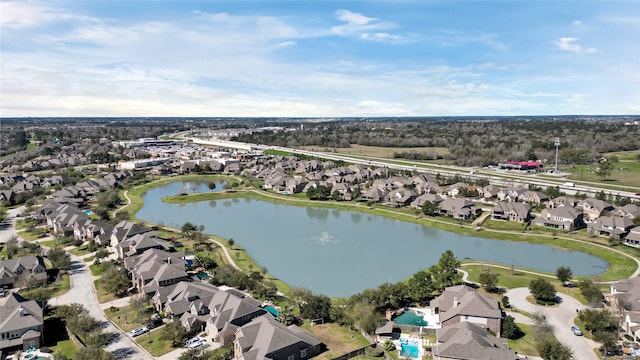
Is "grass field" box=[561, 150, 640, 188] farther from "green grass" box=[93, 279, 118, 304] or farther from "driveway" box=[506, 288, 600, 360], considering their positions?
"green grass" box=[93, 279, 118, 304]

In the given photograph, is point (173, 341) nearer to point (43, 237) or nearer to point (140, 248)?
point (140, 248)

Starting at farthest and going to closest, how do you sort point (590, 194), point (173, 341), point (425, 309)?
point (590, 194) → point (425, 309) → point (173, 341)

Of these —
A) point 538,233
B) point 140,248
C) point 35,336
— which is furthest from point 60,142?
point 538,233

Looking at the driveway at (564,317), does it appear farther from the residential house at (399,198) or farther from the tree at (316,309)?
the residential house at (399,198)

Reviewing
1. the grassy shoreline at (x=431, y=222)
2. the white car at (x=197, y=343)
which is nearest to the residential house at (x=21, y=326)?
the white car at (x=197, y=343)

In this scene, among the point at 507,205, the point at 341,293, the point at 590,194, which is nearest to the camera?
the point at 341,293

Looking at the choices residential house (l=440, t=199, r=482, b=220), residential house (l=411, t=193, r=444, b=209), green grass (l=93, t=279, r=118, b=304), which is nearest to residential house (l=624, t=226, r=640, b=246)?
residential house (l=440, t=199, r=482, b=220)
